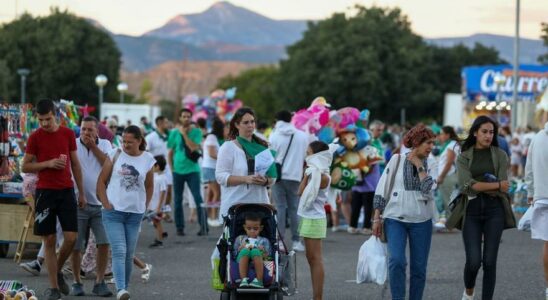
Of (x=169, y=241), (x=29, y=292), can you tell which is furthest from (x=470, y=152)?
(x=169, y=241)

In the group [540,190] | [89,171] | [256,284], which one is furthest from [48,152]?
[540,190]

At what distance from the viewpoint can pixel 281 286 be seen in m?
9.22

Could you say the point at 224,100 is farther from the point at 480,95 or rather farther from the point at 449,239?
the point at 480,95

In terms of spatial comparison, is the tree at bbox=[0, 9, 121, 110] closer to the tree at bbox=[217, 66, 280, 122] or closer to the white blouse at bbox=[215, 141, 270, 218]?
the tree at bbox=[217, 66, 280, 122]

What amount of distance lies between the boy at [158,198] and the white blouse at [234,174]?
6497 mm

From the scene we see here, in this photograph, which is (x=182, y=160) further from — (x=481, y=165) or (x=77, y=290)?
(x=481, y=165)

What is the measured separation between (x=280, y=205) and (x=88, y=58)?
217 ft

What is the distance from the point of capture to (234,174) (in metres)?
9.73

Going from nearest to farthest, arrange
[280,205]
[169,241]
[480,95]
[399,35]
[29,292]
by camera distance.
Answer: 1. [29,292]
2. [280,205]
3. [169,241]
4. [480,95]
5. [399,35]

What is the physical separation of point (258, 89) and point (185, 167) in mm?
119289

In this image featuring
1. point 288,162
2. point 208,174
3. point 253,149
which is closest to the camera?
point 253,149

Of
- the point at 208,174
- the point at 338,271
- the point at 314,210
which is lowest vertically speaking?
the point at 338,271

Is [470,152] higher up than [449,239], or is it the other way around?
[470,152]

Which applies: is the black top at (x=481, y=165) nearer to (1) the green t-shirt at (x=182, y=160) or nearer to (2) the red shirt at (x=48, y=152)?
(2) the red shirt at (x=48, y=152)
